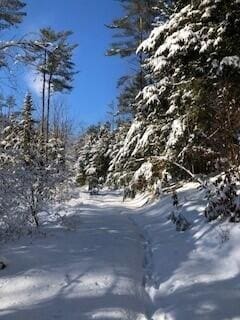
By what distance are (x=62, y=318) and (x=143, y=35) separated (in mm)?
24208

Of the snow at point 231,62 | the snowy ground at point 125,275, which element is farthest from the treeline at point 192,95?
the snowy ground at point 125,275

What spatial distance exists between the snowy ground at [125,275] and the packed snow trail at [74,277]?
11 millimetres

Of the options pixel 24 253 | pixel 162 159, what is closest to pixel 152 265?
pixel 24 253

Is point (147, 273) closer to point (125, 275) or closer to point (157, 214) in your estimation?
point (125, 275)

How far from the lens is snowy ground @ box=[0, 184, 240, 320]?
226 inches

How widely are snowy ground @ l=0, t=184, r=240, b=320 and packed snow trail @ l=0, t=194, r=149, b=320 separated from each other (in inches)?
0.4

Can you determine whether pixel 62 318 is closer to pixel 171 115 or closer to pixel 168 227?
pixel 168 227

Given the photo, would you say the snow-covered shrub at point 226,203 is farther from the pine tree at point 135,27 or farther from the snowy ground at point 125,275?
the pine tree at point 135,27

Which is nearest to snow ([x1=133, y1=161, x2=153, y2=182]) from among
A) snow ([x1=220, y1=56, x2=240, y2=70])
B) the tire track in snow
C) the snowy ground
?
the tire track in snow

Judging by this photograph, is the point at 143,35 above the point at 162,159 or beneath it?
above

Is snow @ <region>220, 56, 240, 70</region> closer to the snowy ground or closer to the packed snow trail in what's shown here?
the snowy ground

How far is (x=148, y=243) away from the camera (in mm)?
10422

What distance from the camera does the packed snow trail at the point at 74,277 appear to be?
18.9 feet

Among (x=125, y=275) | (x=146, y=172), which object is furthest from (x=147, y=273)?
(x=146, y=172)
